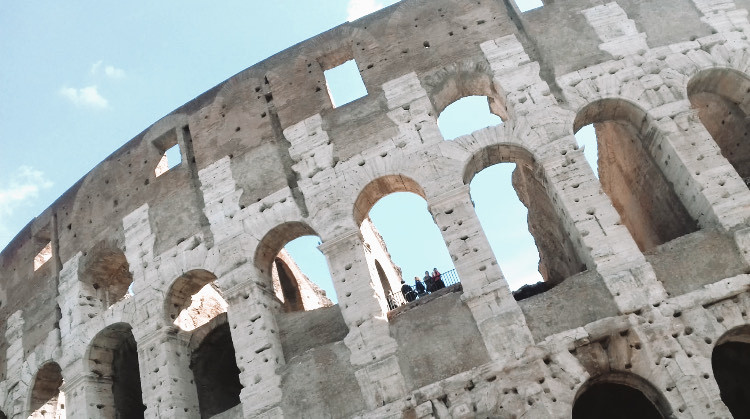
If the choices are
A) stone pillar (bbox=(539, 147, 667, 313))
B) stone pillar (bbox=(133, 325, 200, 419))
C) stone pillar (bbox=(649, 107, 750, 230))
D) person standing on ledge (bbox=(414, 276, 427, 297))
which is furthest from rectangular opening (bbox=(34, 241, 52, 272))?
stone pillar (bbox=(649, 107, 750, 230))

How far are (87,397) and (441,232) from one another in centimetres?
581

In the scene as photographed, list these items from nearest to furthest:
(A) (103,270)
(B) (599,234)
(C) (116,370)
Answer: (B) (599,234) < (C) (116,370) < (A) (103,270)

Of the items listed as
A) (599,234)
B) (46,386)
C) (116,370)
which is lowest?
(599,234)

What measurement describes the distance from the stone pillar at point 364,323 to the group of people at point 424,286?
2.68 m

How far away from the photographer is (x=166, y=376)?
9195 mm

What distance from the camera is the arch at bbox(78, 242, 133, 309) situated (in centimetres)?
1098

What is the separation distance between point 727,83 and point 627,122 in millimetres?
1523

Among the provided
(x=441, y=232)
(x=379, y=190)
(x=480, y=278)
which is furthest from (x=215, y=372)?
(x=480, y=278)

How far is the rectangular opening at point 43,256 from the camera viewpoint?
39.8 ft

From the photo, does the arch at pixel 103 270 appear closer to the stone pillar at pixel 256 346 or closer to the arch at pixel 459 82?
the stone pillar at pixel 256 346

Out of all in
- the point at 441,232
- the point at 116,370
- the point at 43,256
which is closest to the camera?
the point at 441,232

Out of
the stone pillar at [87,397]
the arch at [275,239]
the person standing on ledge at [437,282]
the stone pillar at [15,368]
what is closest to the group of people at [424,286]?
the person standing on ledge at [437,282]

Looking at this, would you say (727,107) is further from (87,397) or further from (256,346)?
(87,397)

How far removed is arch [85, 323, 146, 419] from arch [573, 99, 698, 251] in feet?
25.6
